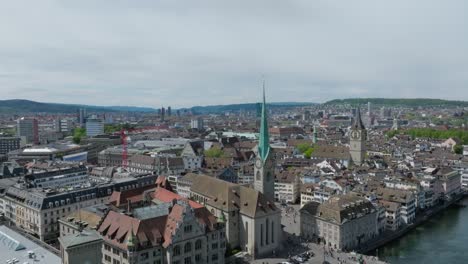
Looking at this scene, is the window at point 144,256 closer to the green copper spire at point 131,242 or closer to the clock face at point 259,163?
the green copper spire at point 131,242

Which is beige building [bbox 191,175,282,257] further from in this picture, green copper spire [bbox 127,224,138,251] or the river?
the river

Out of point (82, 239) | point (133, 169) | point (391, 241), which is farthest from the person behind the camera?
point (133, 169)

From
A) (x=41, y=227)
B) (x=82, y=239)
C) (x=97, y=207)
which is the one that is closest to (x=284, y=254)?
(x=97, y=207)

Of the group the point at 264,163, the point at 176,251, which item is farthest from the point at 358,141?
the point at 176,251

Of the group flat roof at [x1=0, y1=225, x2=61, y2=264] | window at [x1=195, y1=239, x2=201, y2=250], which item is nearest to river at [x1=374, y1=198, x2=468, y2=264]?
window at [x1=195, y1=239, x2=201, y2=250]

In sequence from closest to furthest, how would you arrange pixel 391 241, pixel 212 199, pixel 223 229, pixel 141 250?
pixel 141 250, pixel 223 229, pixel 212 199, pixel 391 241

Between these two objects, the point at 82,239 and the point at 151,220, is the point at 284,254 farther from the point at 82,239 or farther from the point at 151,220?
the point at 82,239

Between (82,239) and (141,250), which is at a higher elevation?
(82,239)
